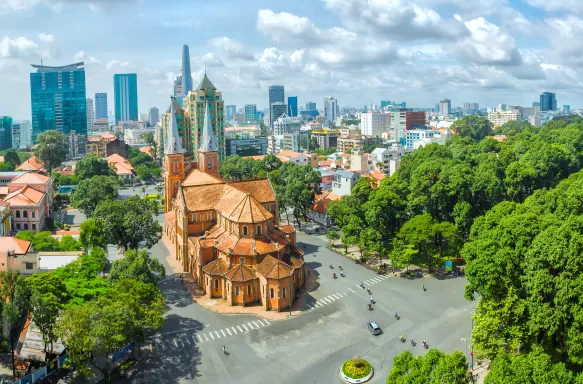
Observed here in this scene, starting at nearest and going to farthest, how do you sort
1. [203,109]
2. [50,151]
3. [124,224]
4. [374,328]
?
[374,328] < [124,224] < [50,151] < [203,109]

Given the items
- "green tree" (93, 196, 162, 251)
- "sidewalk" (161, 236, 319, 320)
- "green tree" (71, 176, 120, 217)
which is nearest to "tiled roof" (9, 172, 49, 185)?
"green tree" (71, 176, 120, 217)

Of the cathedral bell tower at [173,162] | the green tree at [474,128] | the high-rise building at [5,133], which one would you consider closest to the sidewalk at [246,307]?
the cathedral bell tower at [173,162]

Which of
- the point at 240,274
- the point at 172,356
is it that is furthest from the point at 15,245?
the point at 240,274

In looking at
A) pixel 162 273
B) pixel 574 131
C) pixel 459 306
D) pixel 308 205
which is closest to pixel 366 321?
pixel 459 306

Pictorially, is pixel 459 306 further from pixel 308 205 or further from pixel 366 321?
pixel 308 205

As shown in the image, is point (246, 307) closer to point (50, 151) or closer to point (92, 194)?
point (92, 194)

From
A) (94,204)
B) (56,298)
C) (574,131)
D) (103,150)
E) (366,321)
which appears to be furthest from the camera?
(103,150)

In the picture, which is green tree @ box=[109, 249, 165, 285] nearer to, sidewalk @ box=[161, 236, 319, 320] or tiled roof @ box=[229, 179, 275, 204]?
sidewalk @ box=[161, 236, 319, 320]
